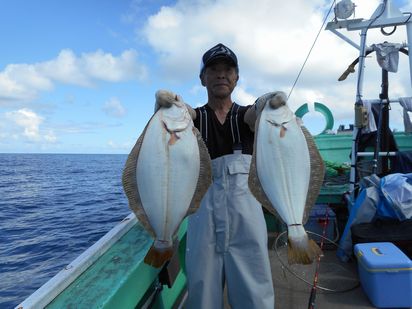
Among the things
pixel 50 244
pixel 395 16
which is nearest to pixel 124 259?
pixel 395 16

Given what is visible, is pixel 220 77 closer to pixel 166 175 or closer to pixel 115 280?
pixel 166 175

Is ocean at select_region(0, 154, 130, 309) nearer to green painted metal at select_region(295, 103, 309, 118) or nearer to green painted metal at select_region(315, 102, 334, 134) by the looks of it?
green painted metal at select_region(295, 103, 309, 118)

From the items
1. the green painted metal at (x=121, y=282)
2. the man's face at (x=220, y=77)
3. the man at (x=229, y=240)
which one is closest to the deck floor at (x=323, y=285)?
the green painted metal at (x=121, y=282)

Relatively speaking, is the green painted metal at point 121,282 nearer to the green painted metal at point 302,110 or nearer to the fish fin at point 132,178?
the fish fin at point 132,178

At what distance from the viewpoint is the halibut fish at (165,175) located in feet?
5.79

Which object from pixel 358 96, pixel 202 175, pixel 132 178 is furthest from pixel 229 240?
pixel 358 96

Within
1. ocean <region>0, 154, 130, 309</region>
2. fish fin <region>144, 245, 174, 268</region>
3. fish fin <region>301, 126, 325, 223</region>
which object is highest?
fish fin <region>301, 126, 325, 223</region>

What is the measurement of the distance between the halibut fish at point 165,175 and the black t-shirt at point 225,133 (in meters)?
0.43

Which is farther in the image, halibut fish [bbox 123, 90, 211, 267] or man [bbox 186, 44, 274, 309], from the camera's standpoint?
man [bbox 186, 44, 274, 309]

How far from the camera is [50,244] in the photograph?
25.9 feet

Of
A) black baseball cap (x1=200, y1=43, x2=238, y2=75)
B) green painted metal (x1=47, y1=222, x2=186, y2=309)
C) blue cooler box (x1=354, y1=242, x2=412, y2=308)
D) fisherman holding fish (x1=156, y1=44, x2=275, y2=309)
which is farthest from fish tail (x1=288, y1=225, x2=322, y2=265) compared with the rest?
blue cooler box (x1=354, y1=242, x2=412, y2=308)

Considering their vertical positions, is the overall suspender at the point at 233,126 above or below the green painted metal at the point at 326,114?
below

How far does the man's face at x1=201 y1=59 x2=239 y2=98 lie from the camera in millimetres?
2333

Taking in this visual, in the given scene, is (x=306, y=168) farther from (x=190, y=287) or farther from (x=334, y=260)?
(x=334, y=260)
